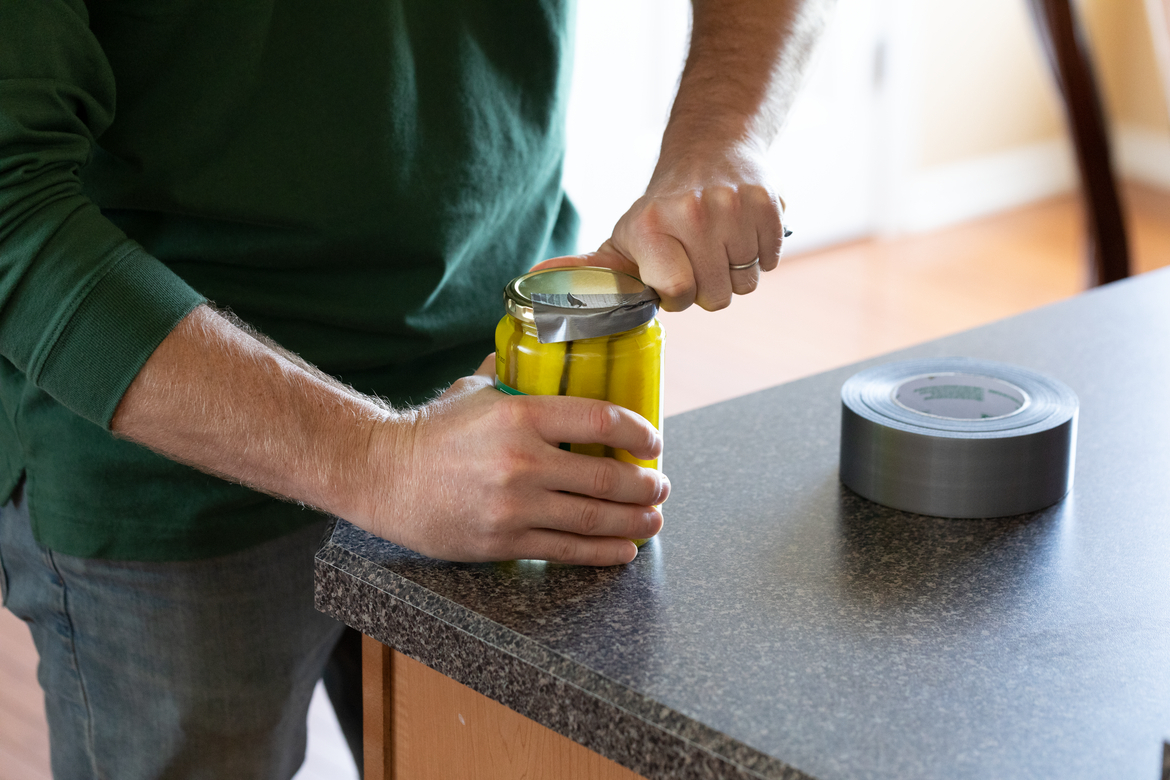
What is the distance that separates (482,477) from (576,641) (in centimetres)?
11

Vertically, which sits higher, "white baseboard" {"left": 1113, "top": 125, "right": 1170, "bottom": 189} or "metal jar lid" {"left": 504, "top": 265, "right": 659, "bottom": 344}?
"metal jar lid" {"left": 504, "top": 265, "right": 659, "bottom": 344}

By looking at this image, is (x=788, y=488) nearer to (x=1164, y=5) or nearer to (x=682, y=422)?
(x=682, y=422)

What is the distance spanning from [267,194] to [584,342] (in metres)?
0.38

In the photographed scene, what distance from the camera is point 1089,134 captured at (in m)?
1.80

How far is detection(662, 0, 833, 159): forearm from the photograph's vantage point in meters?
0.97

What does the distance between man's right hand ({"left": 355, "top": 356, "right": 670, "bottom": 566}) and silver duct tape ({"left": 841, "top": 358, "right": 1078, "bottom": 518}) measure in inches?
6.6

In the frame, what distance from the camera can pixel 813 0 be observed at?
1.15 m

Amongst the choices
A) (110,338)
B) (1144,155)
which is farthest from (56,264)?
(1144,155)

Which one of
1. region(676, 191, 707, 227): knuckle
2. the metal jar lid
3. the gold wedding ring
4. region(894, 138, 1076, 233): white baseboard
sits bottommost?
region(894, 138, 1076, 233): white baseboard

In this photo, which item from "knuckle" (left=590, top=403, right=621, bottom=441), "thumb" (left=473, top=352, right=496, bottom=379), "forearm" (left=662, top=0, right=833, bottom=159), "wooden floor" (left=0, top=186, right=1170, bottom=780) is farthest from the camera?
"wooden floor" (left=0, top=186, right=1170, bottom=780)

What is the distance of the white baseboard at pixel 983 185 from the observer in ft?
14.5

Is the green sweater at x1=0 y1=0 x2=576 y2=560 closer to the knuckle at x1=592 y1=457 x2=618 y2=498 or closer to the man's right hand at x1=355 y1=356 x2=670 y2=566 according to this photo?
the man's right hand at x1=355 y1=356 x2=670 y2=566

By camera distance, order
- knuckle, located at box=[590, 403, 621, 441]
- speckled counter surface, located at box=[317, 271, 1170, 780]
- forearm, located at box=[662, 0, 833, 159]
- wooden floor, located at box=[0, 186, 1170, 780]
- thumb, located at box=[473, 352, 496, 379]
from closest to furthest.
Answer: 1. speckled counter surface, located at box=[317, 271, 1170, 780]
2. knuckle, located at box=[590, 403, 621, 441]
3. thumb, located at box=[473, 352, 496, 379]
4. forearm, located at box=[662, 0, 833, 159]
5. wooden floor, located at box=[0, 186, 1170, 780]

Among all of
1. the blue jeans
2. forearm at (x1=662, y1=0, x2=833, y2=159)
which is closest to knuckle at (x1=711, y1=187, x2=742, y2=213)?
forearm at (x1=662, y1=0, x2=833, y2=159)
